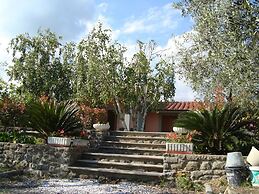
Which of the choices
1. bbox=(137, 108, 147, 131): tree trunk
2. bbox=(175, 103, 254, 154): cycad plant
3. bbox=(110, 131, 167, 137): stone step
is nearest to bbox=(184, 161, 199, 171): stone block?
bbox=(175, 103, 254, 154): cycad plant

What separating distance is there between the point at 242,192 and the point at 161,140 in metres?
6.12

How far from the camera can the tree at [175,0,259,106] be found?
320 inches

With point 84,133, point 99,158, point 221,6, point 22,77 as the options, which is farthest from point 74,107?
point 22,77

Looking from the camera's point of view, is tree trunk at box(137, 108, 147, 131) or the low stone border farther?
tree trunk at box(137, 108, 147, 131)

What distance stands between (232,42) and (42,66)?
1865 centimetres

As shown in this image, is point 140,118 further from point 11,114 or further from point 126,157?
point 126,157

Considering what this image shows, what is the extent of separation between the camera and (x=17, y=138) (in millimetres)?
12734

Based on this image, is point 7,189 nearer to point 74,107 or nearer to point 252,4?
point 74,107

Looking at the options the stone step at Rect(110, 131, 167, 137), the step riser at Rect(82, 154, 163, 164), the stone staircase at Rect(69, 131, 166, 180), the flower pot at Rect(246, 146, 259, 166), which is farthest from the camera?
the stone step at Rect(110, 131, 167, 137)

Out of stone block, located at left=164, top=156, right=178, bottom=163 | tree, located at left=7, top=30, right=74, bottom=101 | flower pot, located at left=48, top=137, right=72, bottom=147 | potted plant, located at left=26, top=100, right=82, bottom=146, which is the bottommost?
stone block, located at left=164, top=156, right=178, bottom=163

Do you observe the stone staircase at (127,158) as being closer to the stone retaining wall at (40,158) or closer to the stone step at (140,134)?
the stone step at (140,134)

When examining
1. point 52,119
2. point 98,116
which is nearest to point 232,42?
point 52,119

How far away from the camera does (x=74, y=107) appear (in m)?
13.0

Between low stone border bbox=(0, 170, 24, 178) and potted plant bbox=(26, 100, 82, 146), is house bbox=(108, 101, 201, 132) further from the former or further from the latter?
low stone border bbox=(0, 170, 24, 178)
